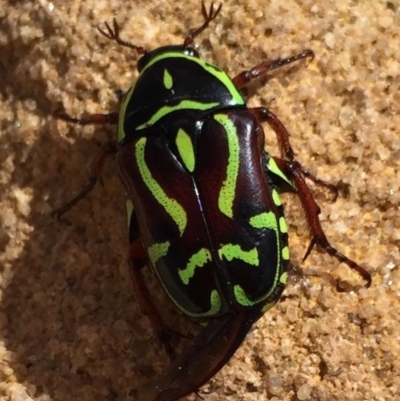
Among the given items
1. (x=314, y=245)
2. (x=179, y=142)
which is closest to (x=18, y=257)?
(x=179, y=142)

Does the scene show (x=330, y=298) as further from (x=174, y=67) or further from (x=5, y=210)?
(x=5, y=210)

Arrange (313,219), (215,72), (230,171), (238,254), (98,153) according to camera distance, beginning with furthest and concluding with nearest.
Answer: (98,153), (215,72), (313,219), (230,171), (238,254)

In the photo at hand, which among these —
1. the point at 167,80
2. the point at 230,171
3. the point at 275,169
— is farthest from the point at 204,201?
the point at 167,80

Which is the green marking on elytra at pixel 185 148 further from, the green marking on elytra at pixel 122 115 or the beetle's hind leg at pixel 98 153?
the beetle's hind leg at pixel 98 153

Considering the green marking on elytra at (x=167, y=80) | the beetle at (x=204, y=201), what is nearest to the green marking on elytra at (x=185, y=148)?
the beetle at (x=204, y=201)

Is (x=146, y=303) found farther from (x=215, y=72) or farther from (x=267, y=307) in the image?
(x=215, y=72)

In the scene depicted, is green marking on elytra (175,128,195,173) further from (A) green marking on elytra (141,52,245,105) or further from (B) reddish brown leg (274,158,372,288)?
(B) reddish brown leg (274,158,372,288)
